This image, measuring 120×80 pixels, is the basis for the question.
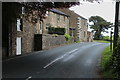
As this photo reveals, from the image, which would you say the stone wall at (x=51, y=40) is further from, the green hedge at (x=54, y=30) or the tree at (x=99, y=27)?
the tree at (x=99, y=27)

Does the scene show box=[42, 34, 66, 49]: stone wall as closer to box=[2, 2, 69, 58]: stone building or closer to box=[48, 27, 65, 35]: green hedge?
box=[2, 2, 69, 58]: stone building

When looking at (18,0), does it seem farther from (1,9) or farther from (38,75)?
(38,75)

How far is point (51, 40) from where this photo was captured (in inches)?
1304

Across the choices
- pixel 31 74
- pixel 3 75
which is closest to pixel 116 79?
pixel 31 74

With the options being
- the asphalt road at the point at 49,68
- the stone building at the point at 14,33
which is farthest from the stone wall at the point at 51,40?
the asphalt road at the point at 49,68

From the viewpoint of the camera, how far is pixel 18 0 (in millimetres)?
18516

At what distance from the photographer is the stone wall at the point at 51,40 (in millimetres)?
30156

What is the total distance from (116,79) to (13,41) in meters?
16.0

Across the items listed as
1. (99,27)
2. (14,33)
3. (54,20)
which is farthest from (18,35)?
(99,27)

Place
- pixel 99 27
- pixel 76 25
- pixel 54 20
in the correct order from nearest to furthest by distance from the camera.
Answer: pixel 54 20 → pixel 76 25 → pixel 99 27

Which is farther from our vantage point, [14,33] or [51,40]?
[51,40]

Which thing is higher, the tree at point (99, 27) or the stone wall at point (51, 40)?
the tree at point (99, 27)

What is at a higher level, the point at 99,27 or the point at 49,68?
the point at 99,27

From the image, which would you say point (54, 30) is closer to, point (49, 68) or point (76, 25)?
point (76, 25)
